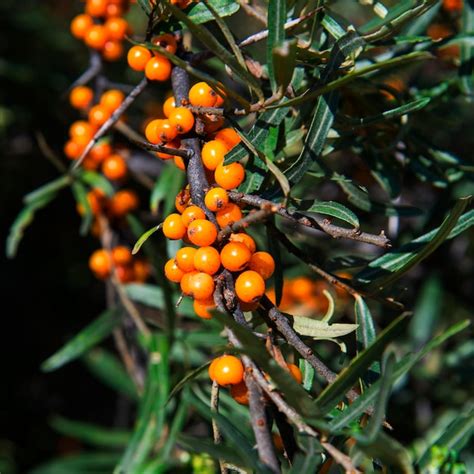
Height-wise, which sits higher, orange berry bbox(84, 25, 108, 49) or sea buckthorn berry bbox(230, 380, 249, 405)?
orange berry bbox(84, 25, 108, 49)

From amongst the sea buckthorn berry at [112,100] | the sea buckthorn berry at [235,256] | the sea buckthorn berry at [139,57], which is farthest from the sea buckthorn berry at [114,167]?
A: the sea buckthorn berry at [235,256]

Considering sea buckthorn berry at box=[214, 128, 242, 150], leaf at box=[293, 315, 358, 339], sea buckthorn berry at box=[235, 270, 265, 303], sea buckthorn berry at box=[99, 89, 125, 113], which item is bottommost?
leaf at box=[293, 315, 358, 339]

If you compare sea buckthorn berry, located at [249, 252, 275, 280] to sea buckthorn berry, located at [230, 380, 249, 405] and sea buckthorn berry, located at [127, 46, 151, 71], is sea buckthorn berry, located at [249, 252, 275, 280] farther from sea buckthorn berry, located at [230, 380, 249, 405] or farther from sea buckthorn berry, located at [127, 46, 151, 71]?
sea buckthorn berry, located at [127, 46, 151, 71]

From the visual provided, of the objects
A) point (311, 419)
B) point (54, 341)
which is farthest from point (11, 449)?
point (311, 419)

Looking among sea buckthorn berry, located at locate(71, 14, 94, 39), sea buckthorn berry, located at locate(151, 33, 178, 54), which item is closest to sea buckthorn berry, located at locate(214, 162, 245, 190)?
sea buckthorn berry, located at locate(151, 33, 178, 54)

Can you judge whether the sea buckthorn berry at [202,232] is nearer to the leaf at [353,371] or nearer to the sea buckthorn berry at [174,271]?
the sea buckthorn berry at [174,271]

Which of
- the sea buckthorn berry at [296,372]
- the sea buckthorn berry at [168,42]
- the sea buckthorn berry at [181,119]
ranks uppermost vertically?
the sea buckthorn berry at [168,42]
